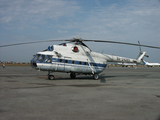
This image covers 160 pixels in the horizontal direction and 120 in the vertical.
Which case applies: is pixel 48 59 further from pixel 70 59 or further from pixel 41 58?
pixel 70 59

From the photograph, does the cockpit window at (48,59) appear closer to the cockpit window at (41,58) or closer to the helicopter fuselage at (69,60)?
the helicopter fuselage at (69,60)

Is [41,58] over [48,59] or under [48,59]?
over

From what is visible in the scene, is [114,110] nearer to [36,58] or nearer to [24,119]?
[24,119]

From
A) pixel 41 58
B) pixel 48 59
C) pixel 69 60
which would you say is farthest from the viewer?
pixel 69 60

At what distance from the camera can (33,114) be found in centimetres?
558

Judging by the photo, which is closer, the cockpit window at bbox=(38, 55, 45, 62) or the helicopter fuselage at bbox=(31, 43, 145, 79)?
the cockpit window at bbox=(38, 55, 45, 62)

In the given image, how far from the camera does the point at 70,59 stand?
17953 millimetres

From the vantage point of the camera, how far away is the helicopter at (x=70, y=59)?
16794 mm

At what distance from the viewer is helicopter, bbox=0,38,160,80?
16.8 meters

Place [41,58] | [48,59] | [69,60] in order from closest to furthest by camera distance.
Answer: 1. [41,58]
2. [48,59]
3. [69,60]

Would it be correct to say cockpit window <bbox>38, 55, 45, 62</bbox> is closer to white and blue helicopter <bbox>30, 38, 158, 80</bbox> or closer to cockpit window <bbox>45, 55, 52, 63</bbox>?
white and blue helicopter <bbox>30, 38, 158, 80</bbox>

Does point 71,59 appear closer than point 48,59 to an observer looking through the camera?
No

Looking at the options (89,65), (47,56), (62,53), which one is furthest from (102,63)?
(47,56)

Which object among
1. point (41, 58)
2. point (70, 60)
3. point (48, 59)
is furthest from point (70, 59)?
point (41, 58)
